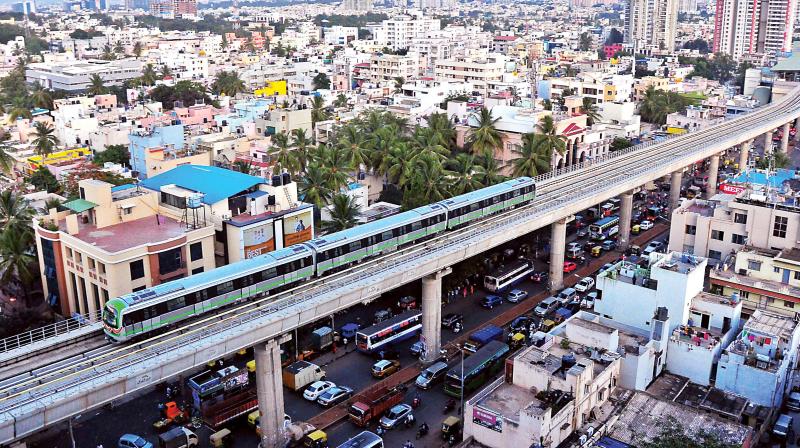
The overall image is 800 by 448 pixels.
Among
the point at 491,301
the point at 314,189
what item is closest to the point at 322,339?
the point at 491,301

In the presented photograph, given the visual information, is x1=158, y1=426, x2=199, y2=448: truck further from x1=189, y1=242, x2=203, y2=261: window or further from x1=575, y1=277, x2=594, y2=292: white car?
x1=575, y1=277, x2=594, y2=292: white car

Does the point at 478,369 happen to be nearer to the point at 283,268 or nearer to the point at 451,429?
the point at 451,429

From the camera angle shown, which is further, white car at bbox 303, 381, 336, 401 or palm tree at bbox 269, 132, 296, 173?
palm tree at bbox 269, 132, 296, 173

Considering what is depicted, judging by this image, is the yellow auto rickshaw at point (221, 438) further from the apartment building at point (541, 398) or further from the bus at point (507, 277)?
the bus at point (507, 277)

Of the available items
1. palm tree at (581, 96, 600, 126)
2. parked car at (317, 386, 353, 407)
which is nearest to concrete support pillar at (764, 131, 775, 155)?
palm tree at (581, 96, 600, 126)

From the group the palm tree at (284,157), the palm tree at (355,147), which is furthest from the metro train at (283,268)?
the palm tree at (284,157)

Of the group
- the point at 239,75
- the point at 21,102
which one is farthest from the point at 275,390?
the point at 239,75
